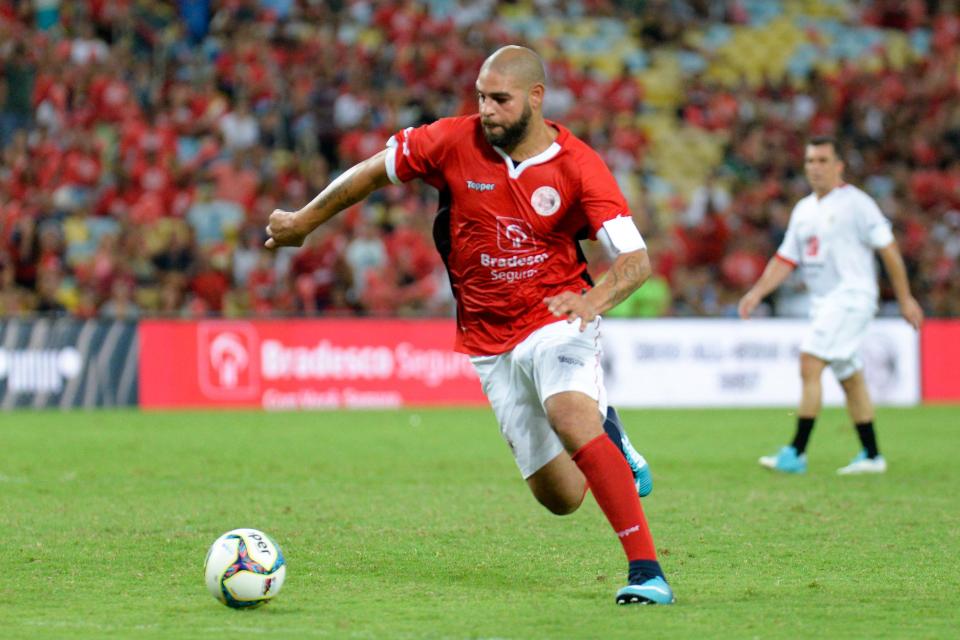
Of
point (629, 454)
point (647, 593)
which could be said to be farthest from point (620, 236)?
point (629, 454)

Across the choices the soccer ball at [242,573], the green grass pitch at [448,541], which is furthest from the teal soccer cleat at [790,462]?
the soccer ball at [242,573]

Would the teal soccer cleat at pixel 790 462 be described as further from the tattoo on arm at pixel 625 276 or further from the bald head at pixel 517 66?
the bald head at pixel 517 66

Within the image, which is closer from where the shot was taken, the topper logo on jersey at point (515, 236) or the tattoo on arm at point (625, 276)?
the tattoo on arm at point (625, 276)

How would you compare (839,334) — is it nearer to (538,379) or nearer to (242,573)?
(538,379)

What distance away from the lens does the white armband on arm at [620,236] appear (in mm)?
5977

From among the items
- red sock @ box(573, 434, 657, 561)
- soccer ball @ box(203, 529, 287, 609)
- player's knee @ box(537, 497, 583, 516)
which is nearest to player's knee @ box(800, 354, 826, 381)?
player's knee @ box(537, 497, 583, 516)

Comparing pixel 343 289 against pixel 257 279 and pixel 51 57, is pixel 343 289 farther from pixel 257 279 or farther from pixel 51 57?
pixel 51 57

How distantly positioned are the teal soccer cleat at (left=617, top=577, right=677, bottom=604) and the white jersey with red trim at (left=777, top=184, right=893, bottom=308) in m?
6.32

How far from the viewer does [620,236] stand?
602cm

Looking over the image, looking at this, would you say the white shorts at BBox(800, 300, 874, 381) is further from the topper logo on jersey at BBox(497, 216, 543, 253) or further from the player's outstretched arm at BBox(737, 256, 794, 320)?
the topper logo on jersey at BBox(497, 216, 543, 253)

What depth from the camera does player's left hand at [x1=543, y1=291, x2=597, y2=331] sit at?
18.5ft

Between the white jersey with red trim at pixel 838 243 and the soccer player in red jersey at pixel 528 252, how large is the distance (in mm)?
5530

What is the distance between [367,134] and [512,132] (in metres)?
16.3

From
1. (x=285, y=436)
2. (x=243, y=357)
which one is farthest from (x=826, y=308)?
(x=243, y=357)
